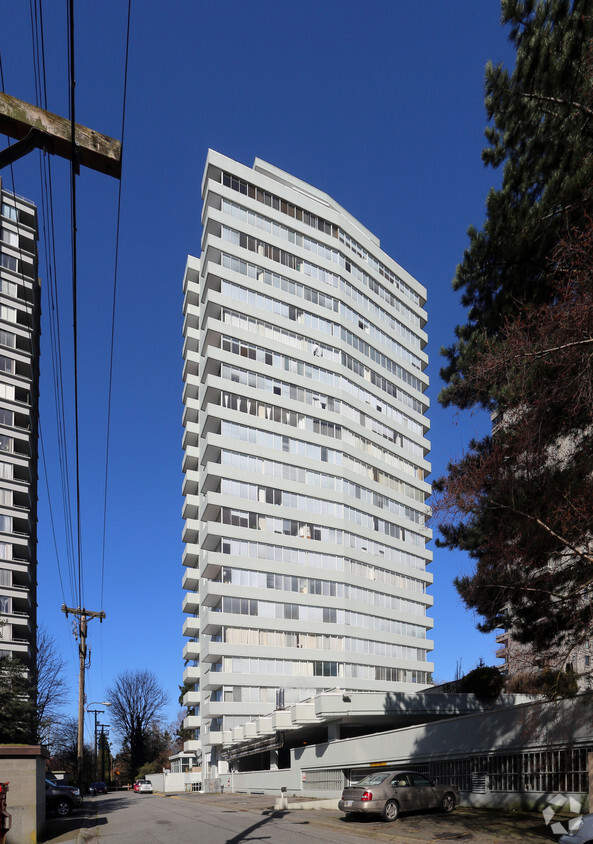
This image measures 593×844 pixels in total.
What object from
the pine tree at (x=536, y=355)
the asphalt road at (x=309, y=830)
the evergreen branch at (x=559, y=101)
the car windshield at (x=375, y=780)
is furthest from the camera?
the car windshield at (x=375, y=780)

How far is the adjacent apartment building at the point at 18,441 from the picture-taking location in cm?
6088

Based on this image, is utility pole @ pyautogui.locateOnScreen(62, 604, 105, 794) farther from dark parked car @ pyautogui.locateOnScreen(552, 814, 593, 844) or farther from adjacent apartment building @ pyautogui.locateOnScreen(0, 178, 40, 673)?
dark parked car @ pyautogui.locateOnScreen(552, 814, 593, 844)

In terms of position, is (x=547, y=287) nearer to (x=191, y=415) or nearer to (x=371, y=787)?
(x=371, y=787)

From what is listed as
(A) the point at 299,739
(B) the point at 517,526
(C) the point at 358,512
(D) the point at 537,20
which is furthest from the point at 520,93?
(C) the point at 358,512

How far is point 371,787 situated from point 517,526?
975 centimetres

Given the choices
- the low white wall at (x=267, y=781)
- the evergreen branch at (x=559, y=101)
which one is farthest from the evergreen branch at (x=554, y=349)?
the low white wall at (x=267, y=781)

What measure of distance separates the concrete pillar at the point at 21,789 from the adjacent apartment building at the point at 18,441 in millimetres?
43920

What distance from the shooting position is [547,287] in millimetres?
15078

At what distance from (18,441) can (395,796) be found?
54631 millimetres

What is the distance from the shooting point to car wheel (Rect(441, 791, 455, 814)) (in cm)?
2009

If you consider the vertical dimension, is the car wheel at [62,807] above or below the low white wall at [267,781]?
above

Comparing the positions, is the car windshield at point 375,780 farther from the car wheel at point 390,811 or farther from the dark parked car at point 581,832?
the dark parked car at point 581,832

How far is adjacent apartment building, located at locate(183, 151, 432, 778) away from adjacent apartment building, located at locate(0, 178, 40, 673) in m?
14.4

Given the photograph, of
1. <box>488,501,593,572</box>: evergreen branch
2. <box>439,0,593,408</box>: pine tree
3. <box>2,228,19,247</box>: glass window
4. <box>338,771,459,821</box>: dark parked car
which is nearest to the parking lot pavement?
<box>338,771,459,821</box>: dark parked car
